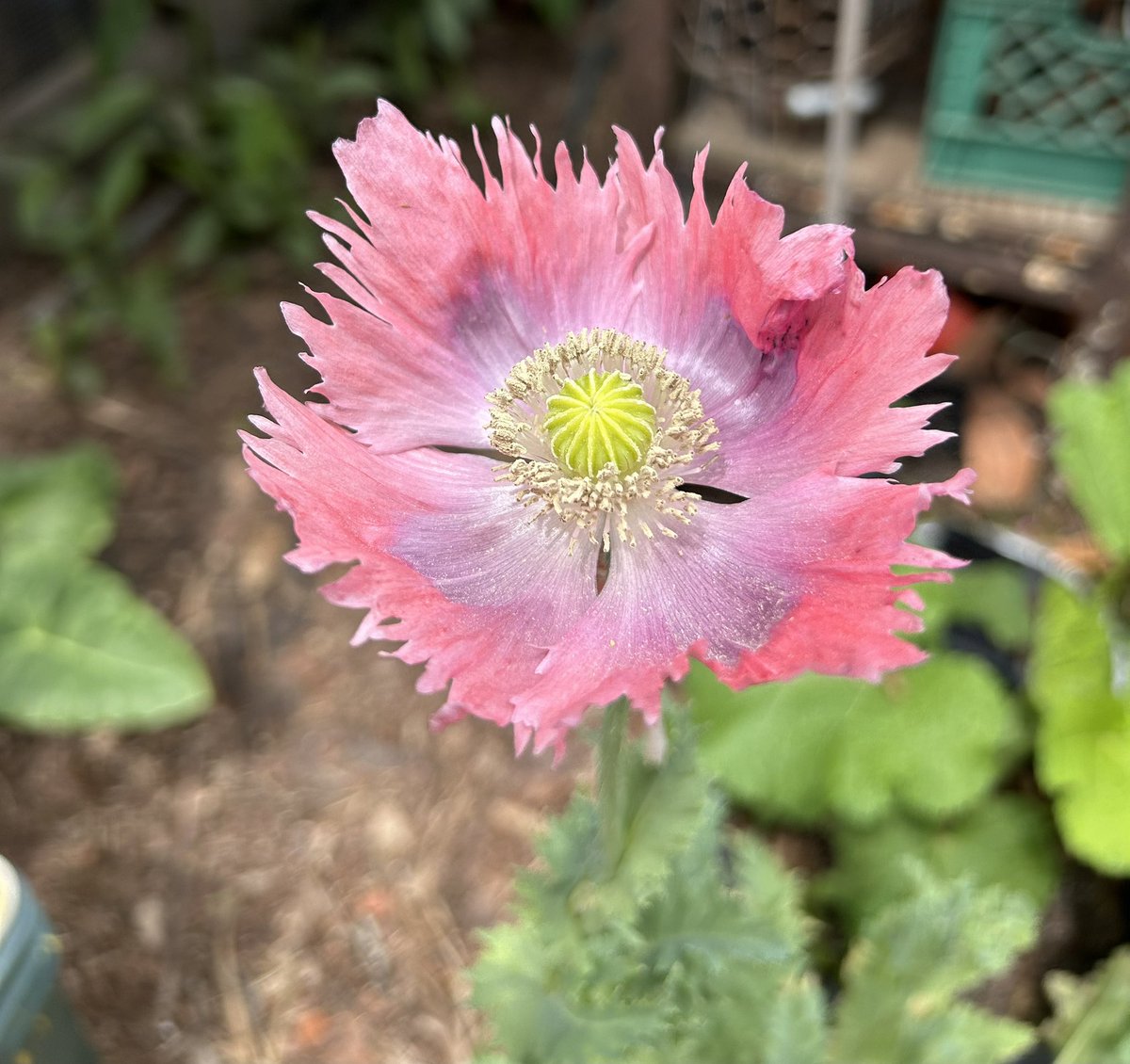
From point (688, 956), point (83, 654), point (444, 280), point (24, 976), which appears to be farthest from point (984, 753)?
point (83, 654)

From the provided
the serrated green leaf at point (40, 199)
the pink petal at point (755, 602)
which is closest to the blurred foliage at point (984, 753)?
the pink petal at point (755, 602)

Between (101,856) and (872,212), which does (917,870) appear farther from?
(872,212)

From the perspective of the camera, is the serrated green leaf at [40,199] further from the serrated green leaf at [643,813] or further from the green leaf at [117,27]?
the serrated green leaf at [643,813]

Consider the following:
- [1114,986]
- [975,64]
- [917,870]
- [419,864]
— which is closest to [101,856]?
[419,864]

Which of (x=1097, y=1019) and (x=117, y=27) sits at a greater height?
(x=117, y=27)

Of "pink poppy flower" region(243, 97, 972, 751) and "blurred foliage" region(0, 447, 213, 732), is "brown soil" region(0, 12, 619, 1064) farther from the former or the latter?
"pink poppy flower" region(243, 97, 972, 751)

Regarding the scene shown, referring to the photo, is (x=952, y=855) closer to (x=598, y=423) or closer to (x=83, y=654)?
(x=598, y=423)

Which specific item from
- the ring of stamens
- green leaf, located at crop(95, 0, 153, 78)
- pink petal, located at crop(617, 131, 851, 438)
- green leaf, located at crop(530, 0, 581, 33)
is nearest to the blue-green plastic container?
the ring of stamens
